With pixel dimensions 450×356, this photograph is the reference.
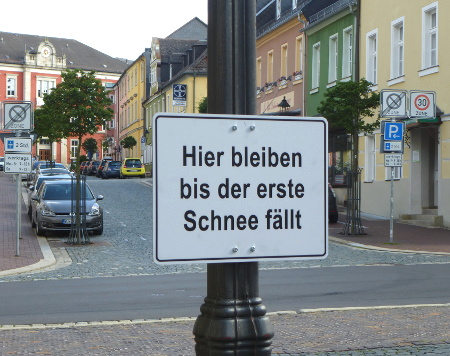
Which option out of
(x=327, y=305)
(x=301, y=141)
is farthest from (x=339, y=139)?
(x=301, y=141)

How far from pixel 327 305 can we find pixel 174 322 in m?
2.29

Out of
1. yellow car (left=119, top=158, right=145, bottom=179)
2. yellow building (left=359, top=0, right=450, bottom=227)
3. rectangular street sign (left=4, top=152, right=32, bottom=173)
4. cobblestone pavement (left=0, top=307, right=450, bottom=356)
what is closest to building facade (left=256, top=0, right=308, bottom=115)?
yellow building (left=359, top=0, right=450, bottom=227)

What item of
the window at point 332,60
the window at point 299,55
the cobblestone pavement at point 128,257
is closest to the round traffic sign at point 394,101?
the cobblestone pavement at point 128,257

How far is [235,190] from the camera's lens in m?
2.92

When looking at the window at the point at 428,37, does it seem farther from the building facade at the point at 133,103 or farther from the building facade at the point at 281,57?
the building facade at the point at 133,103

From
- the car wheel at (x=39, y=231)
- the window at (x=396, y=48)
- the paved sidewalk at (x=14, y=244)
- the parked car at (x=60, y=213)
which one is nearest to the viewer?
the paved sidewalk at (x=14, y=244)

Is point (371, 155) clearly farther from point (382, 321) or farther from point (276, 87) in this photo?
point (382, 321)

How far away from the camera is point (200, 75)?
67688 mm

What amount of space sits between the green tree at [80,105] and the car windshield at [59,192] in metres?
6.49

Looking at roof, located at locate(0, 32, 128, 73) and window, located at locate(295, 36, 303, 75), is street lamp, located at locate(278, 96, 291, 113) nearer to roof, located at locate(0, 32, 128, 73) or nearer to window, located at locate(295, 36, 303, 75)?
window, located at locate(295, 36, 303, 75)

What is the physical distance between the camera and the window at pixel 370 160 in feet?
104

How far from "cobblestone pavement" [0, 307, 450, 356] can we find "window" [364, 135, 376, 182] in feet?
71.4

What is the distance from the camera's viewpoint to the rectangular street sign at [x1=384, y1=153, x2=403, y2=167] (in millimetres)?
20906

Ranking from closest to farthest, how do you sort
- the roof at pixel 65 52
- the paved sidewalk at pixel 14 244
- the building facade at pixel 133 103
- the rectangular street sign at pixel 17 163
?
the paved sidewalk at pixel 14 244 < the rectangular street sign at pixel 17 163 < the building facade at pixel 133 103 < the roof at pixel 65 52
